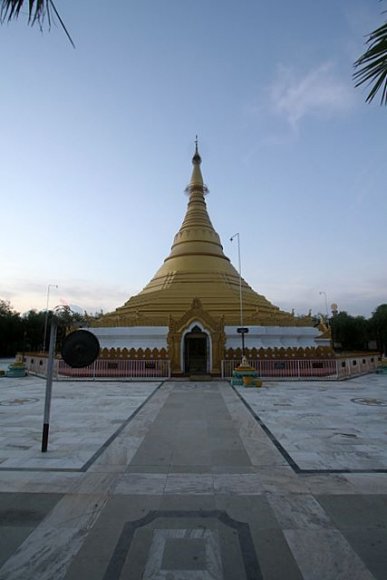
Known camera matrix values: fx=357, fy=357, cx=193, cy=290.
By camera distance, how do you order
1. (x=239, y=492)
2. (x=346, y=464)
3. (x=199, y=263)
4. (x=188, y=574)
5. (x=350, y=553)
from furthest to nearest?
(x=199, y=263) < (x=346, y=464) < (x=239, y=492) < (x=350, y=553) < (x=188, y=574)

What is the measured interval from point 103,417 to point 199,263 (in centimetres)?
1936

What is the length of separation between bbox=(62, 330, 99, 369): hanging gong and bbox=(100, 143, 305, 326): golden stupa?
43.1 ft

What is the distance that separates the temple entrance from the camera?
20.5 m

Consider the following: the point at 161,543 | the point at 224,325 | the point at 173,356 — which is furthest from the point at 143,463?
the point at 224,325

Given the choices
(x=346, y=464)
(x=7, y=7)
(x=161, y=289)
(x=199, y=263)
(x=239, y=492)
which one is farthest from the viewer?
(x=199, y=263)

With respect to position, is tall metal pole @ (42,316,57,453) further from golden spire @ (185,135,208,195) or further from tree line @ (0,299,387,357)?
tree line @ (0,299,387,357)

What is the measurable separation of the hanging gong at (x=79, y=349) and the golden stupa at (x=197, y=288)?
1315 centimetres

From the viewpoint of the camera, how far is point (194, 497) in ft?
14.4

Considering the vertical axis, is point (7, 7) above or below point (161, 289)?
below

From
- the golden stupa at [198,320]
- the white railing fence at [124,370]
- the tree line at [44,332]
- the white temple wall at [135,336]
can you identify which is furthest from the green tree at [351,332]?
the white railing fence at [124,370]

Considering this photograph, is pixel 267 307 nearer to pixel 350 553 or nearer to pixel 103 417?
pixel 103 417

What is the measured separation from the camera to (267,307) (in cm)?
2567

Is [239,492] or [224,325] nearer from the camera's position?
[239,492]

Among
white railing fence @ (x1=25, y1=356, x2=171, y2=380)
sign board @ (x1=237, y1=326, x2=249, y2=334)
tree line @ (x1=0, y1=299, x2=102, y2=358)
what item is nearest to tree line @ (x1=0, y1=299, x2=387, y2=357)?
tree line @ (x1=0, y1=299, x2=102, y2=358)
